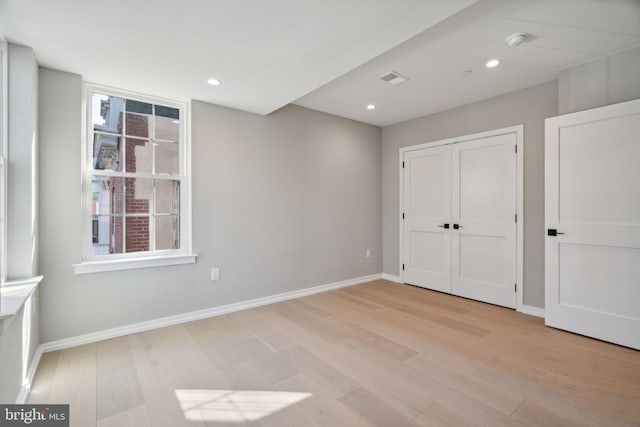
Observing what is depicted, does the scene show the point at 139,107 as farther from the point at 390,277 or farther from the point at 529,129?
the point at 529,129

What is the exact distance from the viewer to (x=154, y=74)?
257 cm

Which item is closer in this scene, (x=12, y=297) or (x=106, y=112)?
(x=12, y=297)

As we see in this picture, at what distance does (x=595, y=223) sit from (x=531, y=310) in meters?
1.22

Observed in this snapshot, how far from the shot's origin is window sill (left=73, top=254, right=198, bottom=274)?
260 cm

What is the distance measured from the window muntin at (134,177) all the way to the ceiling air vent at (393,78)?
7.31ft

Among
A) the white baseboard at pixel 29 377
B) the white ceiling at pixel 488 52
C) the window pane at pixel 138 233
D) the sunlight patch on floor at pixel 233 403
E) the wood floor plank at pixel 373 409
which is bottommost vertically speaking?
the sunlight patch on floor at pixel 233 403

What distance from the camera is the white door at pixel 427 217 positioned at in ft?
13.5

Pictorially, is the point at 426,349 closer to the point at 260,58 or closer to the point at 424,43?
the point at 424,43

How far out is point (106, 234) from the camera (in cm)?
280

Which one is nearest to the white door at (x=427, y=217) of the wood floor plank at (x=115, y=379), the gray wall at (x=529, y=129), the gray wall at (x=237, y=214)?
the gray wall at (x=529, y=129)

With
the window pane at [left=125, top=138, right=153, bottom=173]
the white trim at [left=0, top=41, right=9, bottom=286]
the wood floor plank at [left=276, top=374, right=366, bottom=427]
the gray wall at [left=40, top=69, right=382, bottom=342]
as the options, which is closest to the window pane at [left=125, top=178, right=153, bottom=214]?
the window pane at [left=125, top=138, right=153, bottom=173]

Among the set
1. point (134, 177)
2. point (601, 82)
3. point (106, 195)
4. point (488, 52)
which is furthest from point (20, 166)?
point (601, 82)

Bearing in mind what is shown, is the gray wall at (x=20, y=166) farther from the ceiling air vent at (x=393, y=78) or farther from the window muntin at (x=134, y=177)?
the ceiling air vent at (x=393, y=78)

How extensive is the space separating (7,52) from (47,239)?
4.70ft
